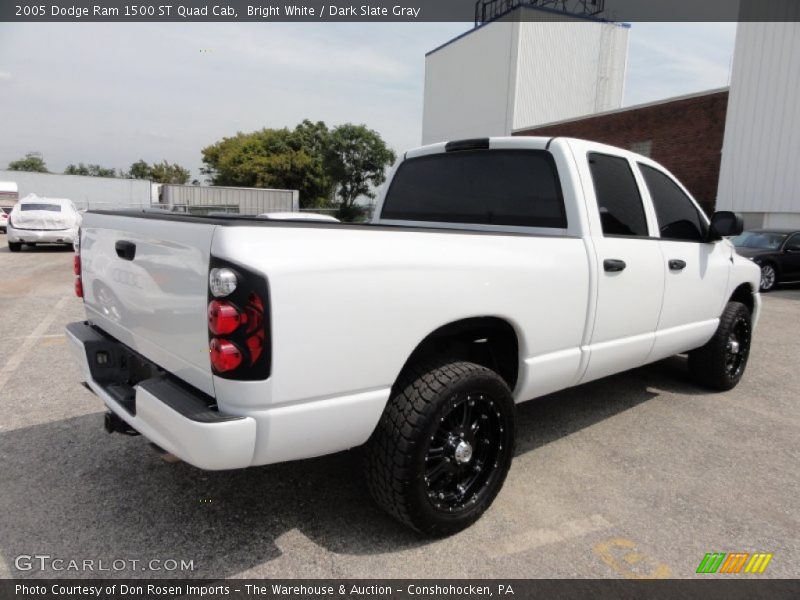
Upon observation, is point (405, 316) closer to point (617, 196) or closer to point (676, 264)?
point (617, 196)

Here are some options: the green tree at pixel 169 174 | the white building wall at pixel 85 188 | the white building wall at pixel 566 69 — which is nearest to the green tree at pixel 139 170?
the green tree at pixel 169 174

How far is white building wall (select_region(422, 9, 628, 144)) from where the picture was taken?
28.8 m

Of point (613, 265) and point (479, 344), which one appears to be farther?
point (613, 265)

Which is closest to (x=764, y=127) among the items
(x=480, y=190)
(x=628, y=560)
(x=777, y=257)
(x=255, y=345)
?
(x=777, y=257)

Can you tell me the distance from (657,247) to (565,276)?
1109mm

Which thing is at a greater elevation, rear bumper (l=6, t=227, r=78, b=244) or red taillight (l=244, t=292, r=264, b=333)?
red taillight (l=244, t=292, r=264, b=333)

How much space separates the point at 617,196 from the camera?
11.6ft

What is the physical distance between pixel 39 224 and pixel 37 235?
0.30 metres

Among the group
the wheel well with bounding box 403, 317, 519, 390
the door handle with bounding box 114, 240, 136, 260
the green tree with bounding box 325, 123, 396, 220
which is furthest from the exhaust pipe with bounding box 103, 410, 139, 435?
the green tree with bounding box 325, 123, 396, 220

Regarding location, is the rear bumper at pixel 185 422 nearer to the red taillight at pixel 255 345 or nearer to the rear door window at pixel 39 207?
the red taillight at pixel 255 345

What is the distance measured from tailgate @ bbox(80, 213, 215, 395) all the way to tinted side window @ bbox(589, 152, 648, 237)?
234 centimetres

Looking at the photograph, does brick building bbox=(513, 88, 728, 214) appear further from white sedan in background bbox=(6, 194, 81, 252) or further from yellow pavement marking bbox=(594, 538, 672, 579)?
yellow pavement marking bbox=(594, 538, 672, 579)

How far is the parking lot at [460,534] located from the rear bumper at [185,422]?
1.99ft

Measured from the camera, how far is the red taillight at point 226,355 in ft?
6.45
